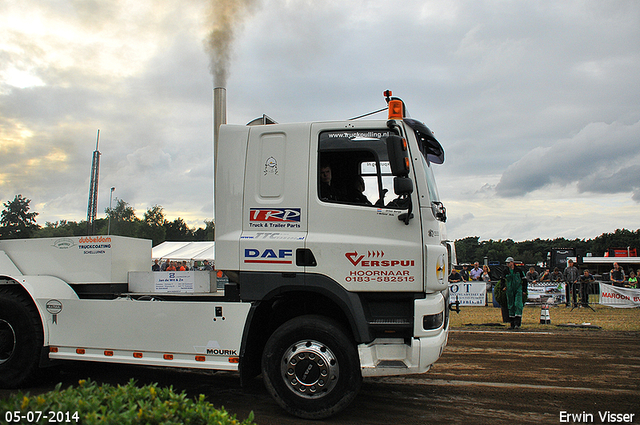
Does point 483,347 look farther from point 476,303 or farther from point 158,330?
point 476,303

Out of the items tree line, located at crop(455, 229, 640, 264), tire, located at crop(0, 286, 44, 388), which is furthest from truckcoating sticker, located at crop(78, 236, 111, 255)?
tree line, located at crop(455, 229, 640, 264)

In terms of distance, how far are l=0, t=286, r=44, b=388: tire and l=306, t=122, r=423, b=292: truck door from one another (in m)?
3.54

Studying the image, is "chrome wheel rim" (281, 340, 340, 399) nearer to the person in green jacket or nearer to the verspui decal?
the verspui decal

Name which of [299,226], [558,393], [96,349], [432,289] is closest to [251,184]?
[299,226]

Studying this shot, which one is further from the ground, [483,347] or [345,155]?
[345,155]

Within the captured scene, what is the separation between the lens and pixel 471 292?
60.2 ft

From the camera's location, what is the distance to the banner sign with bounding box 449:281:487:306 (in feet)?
59.7

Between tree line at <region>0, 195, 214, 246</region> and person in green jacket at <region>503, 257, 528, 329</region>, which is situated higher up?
tree line at <region>0, 195, 214, 246</region>

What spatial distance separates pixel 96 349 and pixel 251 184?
8.58 ft

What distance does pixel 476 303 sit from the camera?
18297 mm

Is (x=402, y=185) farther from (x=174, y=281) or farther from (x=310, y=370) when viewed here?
(x=174, y=281)

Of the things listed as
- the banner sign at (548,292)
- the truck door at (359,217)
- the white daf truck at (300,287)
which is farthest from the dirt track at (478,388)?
the banner sign at (548,292)

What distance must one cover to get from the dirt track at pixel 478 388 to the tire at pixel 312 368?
0.24 metres

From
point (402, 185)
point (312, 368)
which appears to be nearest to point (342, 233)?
point (402, 185)
